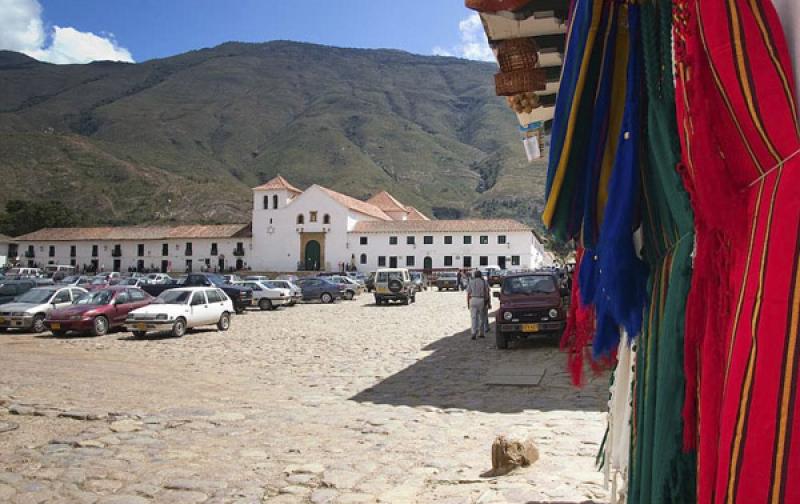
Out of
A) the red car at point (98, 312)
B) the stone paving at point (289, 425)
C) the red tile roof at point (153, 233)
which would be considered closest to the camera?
the stone paving at point (289, 425)

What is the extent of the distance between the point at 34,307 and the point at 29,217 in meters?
73.4

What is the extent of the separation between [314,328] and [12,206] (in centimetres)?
8169

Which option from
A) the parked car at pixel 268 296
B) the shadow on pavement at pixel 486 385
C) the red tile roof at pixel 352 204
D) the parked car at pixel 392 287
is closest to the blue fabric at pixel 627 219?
the shadow on pavement at pixel 486 385

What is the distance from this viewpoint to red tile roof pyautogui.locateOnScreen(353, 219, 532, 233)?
2322 inches

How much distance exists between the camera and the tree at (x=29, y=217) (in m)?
80.8

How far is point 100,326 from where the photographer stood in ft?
58.6

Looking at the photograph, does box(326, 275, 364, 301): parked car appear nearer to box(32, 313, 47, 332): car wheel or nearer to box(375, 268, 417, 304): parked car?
box(375, 268, 417, 304): parked car

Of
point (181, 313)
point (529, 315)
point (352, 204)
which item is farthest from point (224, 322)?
point (352, 204)

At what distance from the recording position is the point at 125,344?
16047 mm

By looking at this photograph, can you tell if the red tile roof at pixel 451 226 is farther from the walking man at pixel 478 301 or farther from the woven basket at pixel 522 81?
the woven basket at pixel 522 81

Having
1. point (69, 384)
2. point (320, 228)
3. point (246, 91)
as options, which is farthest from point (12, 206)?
point (246, 91)

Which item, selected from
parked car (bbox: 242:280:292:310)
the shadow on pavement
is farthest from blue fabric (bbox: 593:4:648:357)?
parked car (bbox: 242:280:292:310)

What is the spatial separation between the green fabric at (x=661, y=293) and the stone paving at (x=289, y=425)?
10.3 feet

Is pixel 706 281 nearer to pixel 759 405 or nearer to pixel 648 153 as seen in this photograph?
pixel 759 405
